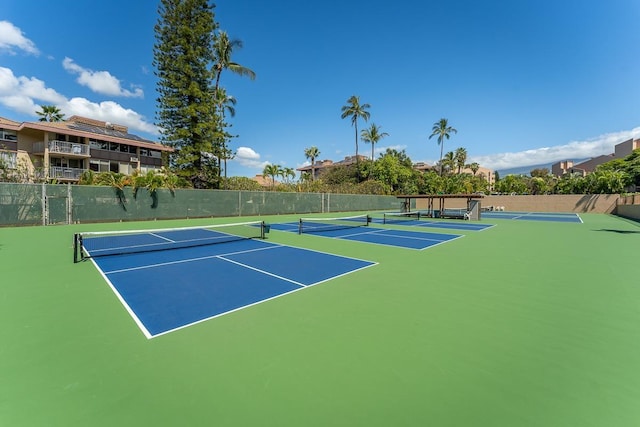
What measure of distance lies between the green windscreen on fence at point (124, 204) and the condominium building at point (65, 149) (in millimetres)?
10206

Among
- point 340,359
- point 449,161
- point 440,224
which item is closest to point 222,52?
point 440,224

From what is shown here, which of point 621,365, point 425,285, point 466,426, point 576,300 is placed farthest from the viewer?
point 425,285

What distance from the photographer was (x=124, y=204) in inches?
682

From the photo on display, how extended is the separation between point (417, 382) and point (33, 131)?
39.3 m

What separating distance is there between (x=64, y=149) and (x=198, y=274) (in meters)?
32.9

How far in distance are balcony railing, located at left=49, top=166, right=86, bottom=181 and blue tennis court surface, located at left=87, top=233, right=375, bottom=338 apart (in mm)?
28885

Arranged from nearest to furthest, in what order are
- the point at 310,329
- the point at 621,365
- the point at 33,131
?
the point at 621,365 < the point at 310,329 < the point at 33,131

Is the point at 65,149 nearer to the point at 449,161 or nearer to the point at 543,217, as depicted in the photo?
the point at 543,217

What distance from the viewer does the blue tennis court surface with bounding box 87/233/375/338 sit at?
3.93 metres

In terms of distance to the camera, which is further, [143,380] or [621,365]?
[621,365]

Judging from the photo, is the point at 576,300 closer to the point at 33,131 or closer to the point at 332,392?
the point at 332,392

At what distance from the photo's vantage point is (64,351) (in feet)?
9.46

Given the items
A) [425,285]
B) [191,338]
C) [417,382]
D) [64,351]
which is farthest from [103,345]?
[425,285]

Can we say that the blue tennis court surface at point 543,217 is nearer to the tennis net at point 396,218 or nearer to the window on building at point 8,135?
the tennis net at point 396,218
